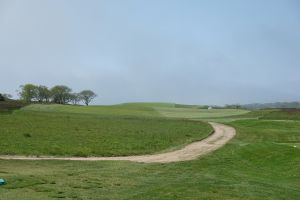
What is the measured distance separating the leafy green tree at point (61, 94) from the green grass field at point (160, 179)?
150 m

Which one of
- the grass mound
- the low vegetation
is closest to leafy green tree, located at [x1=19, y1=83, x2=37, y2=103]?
the grass mound

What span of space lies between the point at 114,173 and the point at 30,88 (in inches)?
6267

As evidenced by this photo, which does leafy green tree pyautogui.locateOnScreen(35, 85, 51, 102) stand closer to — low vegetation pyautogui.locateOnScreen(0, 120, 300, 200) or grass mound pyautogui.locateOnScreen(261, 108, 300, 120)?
grass mound pyautogui.locateOnScreen(261, 108, 300, 120)

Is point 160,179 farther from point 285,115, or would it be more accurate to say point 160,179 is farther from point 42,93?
point 42,93

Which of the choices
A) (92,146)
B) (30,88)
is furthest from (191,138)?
(30,88)

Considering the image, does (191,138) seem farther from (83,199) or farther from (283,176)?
(83,199)

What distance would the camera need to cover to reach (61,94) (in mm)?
178250

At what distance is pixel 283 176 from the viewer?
2461 centimetres

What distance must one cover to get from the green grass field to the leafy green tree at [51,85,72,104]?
150 meters

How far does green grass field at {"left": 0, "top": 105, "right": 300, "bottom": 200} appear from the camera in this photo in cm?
1614

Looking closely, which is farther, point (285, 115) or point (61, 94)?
point (61, 94)

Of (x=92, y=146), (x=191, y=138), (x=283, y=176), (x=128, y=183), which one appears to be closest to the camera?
(x=128, y=183)

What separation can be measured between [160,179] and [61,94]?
530 feet

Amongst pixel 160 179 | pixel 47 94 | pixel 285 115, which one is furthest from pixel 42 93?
pixel 160 179
